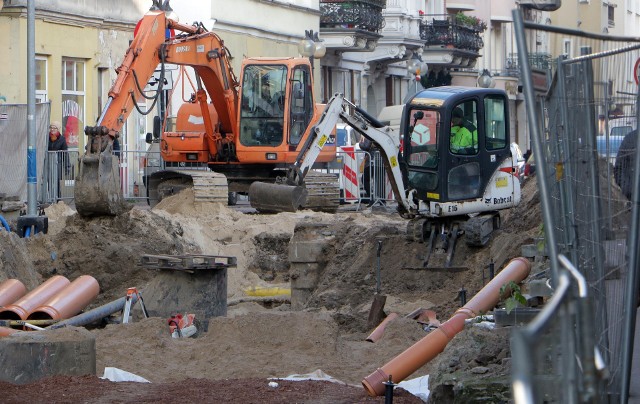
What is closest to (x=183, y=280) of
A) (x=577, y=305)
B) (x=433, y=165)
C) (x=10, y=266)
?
(x=10, y=266)

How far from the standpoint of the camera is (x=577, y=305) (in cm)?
339

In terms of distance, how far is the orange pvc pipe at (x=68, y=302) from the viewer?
1266 centimetres

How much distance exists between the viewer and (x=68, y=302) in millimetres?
13055

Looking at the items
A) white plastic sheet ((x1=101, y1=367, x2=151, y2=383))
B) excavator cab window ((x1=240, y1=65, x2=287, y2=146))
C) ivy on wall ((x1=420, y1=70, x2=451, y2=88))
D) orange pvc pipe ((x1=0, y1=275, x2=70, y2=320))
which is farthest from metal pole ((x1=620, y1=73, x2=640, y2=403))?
ivy on wall ((x1=420, y1=70, x2=451, y2=88))

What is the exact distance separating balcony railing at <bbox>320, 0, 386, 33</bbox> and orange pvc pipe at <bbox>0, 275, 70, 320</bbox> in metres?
29.3

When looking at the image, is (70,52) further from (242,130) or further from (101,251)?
(101,251)

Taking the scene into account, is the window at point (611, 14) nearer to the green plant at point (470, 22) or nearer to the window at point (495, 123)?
the green plant at point (470, 22)

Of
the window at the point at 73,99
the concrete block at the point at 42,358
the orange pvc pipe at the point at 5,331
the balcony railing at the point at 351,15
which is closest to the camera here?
the concrete block at the point at 42,358

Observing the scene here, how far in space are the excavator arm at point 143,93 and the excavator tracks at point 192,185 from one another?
0.87 meters

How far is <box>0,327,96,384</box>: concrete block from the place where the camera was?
9.29 meters

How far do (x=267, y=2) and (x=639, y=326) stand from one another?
99.7 feet

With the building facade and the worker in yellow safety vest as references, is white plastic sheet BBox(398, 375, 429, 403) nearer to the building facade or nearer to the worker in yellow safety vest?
the worker in yellow safety vest

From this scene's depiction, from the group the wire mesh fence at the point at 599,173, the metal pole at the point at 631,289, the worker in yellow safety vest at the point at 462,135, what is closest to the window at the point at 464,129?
the worker in yellow safety vest at the point at 462,135

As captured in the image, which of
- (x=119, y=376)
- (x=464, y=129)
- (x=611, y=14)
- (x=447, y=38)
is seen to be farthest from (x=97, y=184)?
(x=611, y=14)
